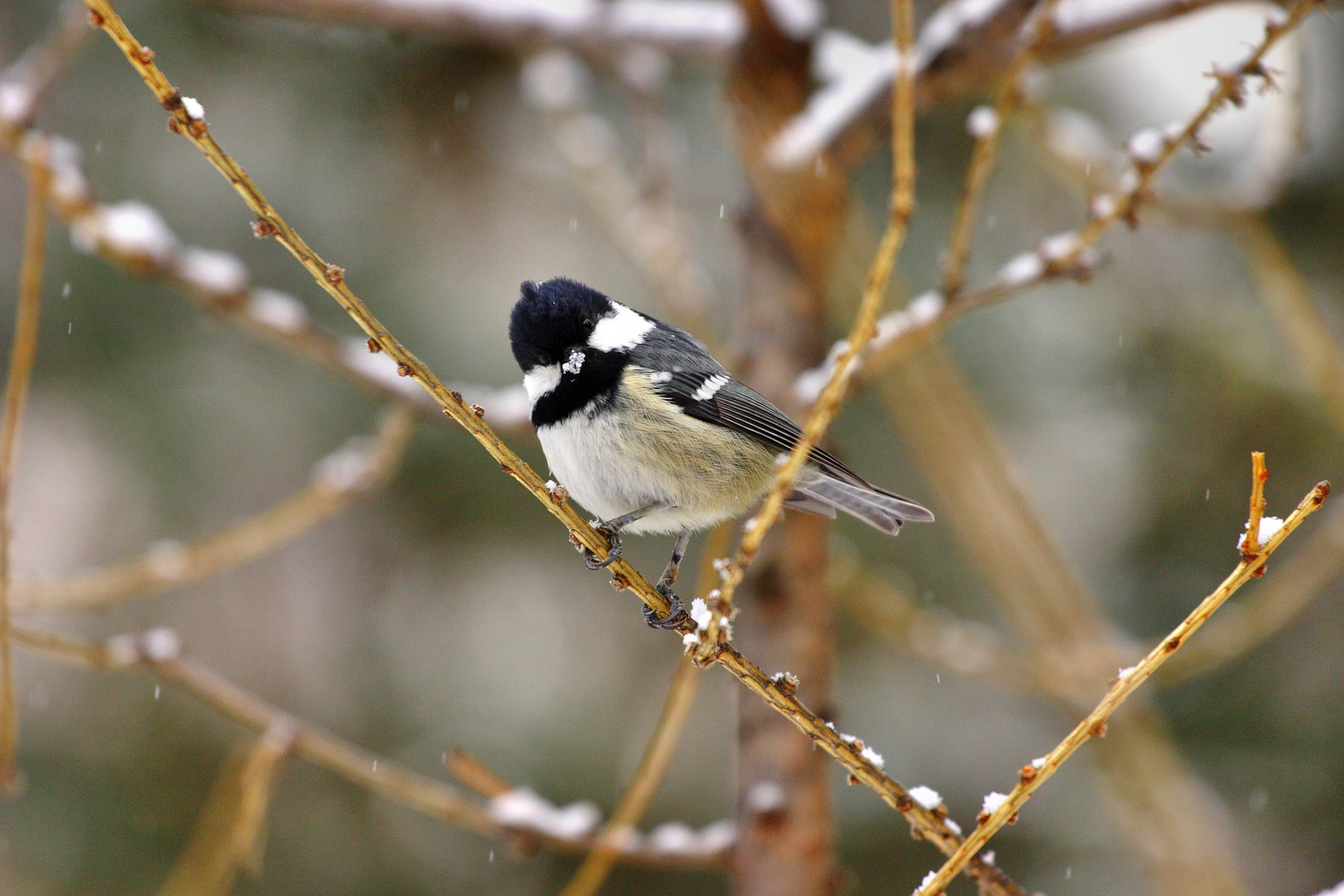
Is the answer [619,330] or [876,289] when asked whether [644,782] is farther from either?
[876,289]

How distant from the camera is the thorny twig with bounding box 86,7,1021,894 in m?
1.06

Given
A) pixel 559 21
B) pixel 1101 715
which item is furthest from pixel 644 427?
pixel 559 21

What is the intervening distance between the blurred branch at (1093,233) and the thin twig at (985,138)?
0.22ft

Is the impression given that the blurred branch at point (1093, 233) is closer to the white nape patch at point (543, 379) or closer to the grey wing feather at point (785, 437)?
the grey wing feather at point (785, 437)

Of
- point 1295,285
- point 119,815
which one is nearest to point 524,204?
point 119,815

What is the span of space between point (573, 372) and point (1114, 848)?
412cm

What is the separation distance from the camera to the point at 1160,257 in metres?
4.90

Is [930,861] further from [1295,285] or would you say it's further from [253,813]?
[253,813]

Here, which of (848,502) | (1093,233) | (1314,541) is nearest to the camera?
(1093,233)

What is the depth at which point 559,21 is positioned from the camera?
2842 millimetres

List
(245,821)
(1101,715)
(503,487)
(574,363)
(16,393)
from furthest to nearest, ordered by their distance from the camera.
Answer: (503,487), (574,363), (245,821), (16,393), (1101,715)

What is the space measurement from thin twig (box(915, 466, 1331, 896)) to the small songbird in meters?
0.91

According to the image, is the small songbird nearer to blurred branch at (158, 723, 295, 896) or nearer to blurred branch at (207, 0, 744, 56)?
blurred branch at (158, 723, 295, 896)

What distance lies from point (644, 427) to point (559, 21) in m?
1.32
